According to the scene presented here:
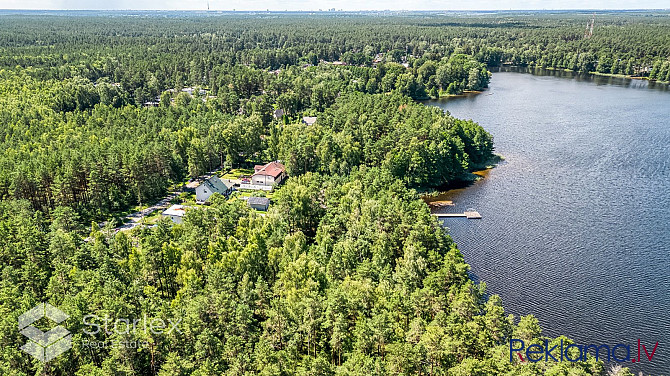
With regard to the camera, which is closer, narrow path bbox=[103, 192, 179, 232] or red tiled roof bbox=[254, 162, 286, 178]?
narrow path bbox=[103, 192, 179, 232]

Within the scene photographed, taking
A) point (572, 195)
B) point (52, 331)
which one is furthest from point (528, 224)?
point (52, 331)

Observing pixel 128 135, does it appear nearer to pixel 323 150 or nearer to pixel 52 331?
pixel 323 150

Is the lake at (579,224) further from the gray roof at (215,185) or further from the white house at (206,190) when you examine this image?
the white house at (206,190)

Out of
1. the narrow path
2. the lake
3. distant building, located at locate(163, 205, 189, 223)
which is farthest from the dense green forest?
the lake

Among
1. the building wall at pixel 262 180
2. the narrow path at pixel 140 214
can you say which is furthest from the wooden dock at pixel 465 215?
the narrow path at pixel 140 214

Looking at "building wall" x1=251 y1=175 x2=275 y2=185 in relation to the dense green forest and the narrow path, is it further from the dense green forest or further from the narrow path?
the narrow path

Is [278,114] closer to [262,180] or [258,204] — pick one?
[262,180]

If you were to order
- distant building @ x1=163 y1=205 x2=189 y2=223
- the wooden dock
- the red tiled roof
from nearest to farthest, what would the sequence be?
distant building @ x1=163 y1=205 x2=189 y2=223
the wooden dock
the red tiled roof
